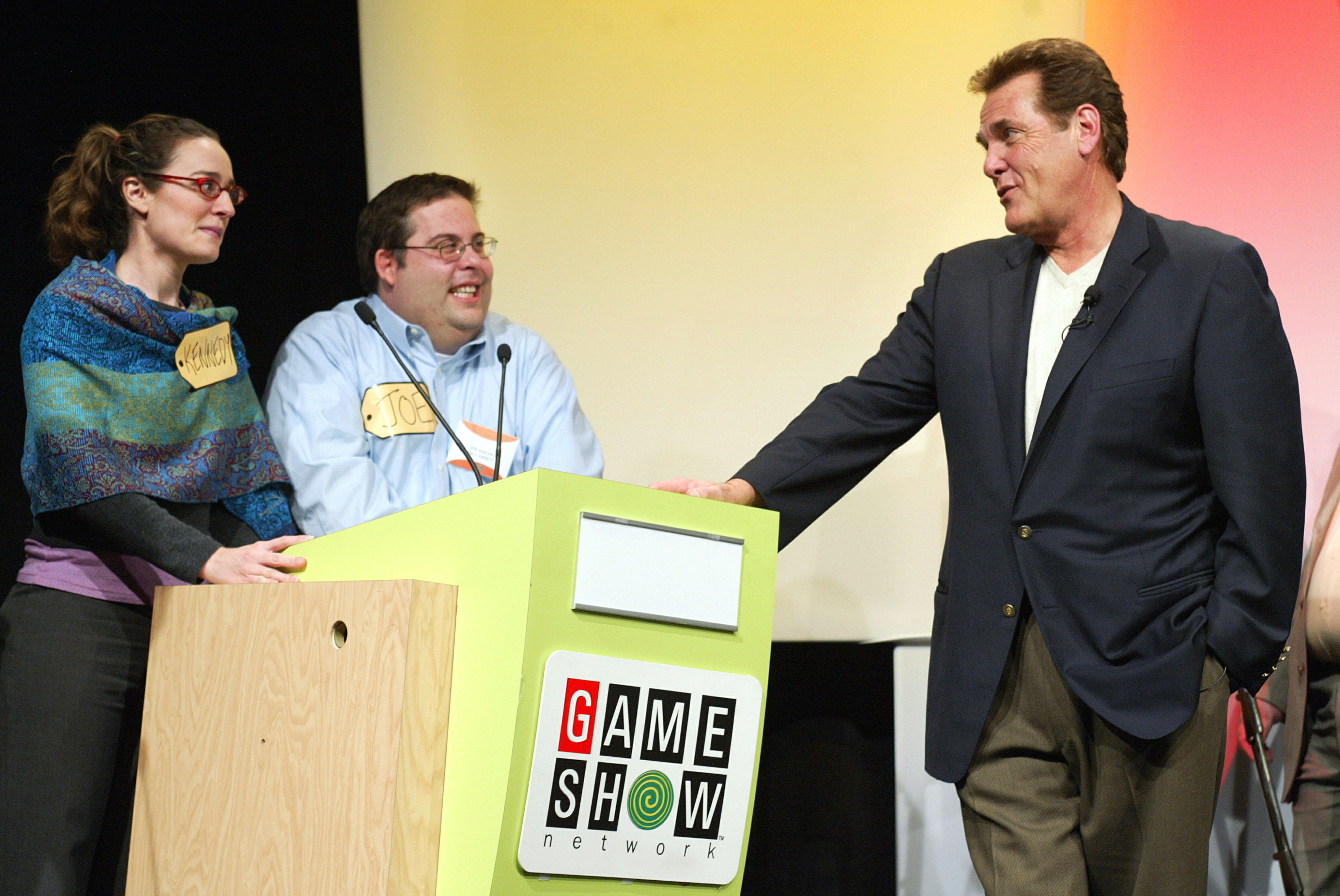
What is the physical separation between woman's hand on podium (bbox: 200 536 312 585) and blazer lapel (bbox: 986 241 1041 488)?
1207 millimetres

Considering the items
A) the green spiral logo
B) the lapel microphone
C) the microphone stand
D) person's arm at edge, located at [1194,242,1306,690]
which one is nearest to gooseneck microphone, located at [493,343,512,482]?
the green spiral logo

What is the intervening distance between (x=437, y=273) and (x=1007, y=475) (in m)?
1.62

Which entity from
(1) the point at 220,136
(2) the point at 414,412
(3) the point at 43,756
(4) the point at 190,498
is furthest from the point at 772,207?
(3) the point at 43,756

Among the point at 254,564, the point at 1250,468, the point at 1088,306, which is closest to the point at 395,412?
the point at 254,564

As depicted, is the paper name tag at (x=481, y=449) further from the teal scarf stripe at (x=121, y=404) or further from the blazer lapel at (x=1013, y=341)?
the blazer lapel at (x=1013, y=341)

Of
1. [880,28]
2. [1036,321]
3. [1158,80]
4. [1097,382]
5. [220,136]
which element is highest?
[880,28]

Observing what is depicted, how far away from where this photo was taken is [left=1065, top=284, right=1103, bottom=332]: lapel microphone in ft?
6.70

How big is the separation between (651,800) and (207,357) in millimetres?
1476

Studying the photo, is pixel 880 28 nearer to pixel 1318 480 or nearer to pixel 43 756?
pixel 1318 480

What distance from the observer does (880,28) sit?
11.6 ft

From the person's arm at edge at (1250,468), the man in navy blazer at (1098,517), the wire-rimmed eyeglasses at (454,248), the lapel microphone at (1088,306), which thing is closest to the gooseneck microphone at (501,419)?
the wire-rimmed eyeglasses at (454,248)

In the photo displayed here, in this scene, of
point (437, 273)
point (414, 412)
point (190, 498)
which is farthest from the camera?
point (437, 273)

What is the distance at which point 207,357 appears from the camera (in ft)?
8.15

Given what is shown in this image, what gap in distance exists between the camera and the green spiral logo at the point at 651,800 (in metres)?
1.52
